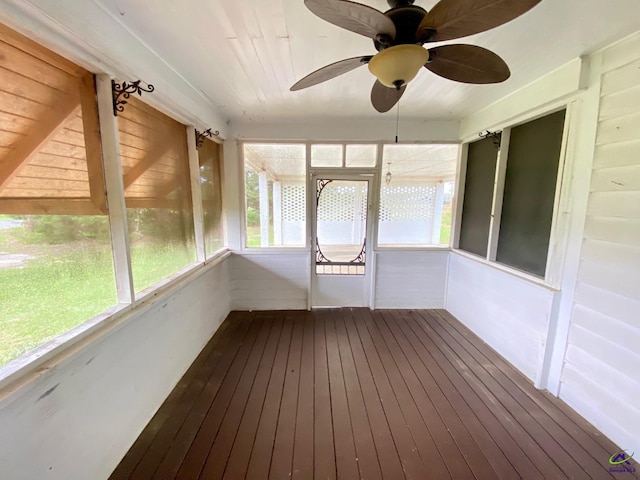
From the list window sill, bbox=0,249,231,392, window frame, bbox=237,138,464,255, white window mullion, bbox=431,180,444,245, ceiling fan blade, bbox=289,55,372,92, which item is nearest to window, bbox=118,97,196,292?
window sill, bbox=0,249,231,392

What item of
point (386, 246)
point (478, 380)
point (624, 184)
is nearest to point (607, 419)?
point (478, 380)

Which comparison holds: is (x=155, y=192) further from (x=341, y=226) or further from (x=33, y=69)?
(x=341, y=226)

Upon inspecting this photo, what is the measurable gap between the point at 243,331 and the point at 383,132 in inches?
109

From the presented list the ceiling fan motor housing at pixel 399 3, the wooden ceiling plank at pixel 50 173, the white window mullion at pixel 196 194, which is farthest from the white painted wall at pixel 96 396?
the ceiling fan motor housing at pixel 399 3

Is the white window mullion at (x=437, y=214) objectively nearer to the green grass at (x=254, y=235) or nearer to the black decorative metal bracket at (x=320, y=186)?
the black decorative metal bracket at (x=320, y=186)

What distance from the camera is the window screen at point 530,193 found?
6.51 ft

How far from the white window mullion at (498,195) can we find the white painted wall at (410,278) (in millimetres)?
695

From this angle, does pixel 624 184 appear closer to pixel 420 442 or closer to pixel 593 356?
pixel 593 356

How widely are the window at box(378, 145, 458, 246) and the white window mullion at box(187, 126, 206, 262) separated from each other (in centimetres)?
207

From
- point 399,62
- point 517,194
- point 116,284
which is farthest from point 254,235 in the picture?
point 517,194

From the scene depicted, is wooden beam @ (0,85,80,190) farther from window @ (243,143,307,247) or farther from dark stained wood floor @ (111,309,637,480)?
window @ (243,143,307,247)

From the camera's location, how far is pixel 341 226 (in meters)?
3.25

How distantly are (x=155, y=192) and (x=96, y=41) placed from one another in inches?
33.7

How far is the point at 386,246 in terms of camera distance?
3275 mm
